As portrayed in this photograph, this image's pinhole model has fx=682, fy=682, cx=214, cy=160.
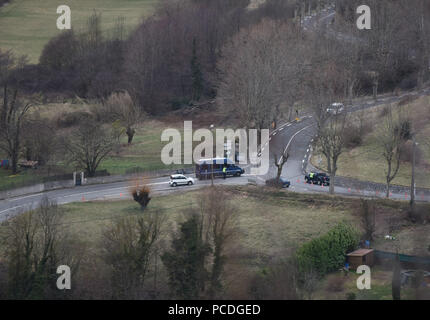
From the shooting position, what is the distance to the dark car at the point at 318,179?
42500mm

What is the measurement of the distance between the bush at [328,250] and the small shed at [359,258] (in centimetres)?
43

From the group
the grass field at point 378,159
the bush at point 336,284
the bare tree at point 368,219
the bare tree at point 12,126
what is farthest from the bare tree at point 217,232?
the bare tree at point 12,126

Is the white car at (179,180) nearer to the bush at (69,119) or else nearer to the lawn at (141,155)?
the lawn at (141,155)

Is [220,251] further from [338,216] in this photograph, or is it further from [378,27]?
[378,27]

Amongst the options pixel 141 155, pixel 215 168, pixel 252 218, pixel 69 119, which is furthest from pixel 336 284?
pixel 69 119

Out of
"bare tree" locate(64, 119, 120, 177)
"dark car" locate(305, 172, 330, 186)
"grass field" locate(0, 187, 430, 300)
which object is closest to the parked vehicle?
"grass field" locate(0, 187, 430, 300)

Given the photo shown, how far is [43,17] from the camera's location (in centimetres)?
8844

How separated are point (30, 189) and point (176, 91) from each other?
38917 millimetres

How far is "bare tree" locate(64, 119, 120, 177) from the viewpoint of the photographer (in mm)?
45938

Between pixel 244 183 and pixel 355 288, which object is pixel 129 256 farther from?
pixel 244 183

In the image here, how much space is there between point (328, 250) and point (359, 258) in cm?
145

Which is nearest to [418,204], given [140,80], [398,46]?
[398,46]

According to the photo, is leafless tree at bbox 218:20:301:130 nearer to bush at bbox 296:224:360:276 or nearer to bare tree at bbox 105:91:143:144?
bare tree at bbox 105:91:143:144

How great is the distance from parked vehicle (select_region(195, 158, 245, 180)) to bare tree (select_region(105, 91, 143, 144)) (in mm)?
15502
